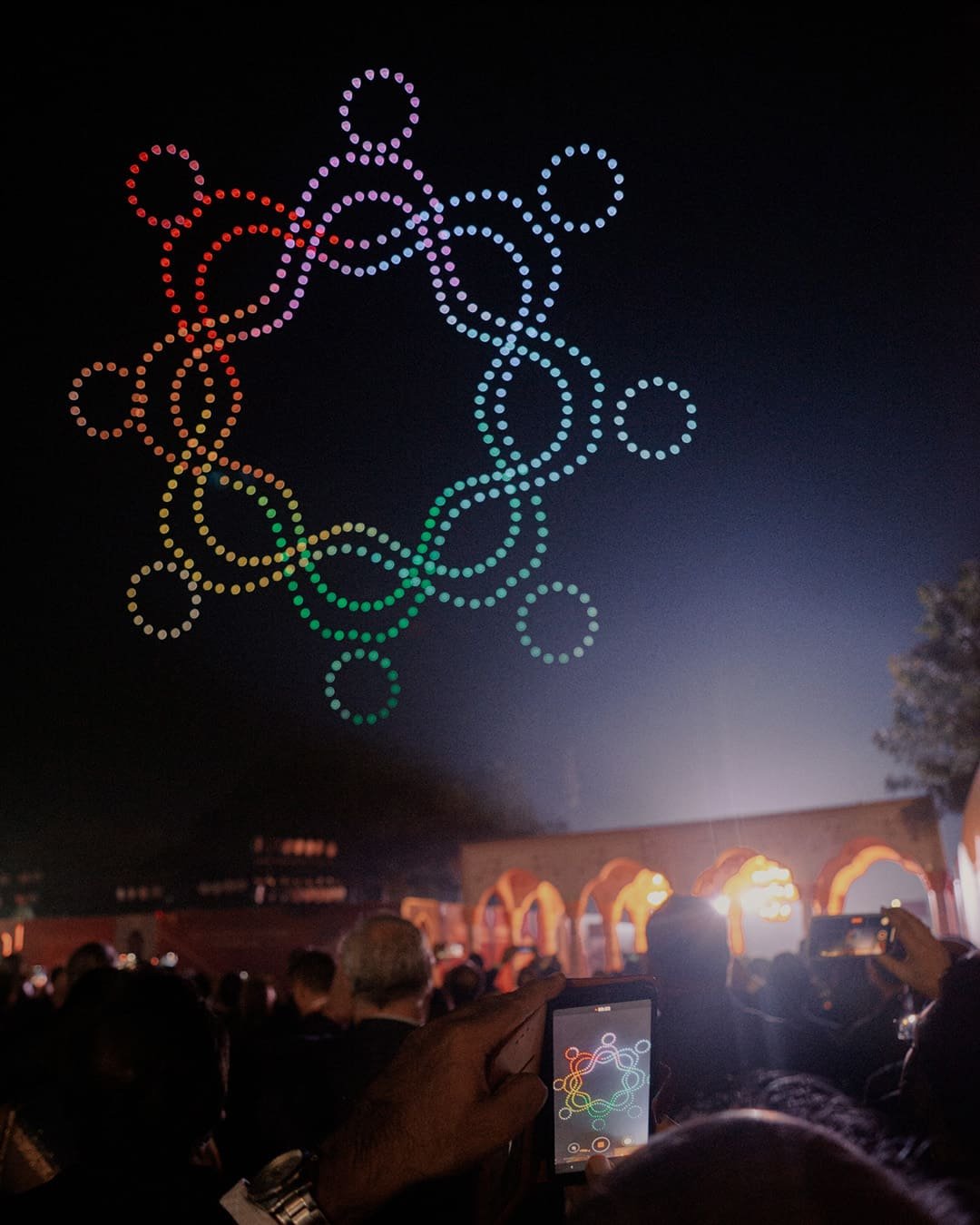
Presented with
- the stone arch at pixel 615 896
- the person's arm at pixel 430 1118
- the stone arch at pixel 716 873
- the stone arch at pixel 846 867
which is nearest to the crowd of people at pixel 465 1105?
the person's arm at pixel 430 1118

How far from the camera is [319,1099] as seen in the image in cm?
312

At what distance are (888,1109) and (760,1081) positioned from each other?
3.20 feet

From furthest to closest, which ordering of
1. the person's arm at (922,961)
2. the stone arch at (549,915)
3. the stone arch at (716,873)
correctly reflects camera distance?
the stone arch at (549,915), the stone arch at (716,873), the person's arm at (922,961)

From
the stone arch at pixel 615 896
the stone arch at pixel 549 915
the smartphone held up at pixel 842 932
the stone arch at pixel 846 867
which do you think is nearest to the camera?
the smartphone held up at pixel 842 932

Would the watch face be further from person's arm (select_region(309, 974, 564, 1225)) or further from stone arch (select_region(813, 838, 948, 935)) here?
stone arch (select_region(813, 838, 948, 935))

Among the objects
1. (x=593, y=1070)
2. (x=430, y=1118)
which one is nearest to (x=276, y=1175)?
(x=430, y=1118)

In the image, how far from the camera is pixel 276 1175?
142 centimetres

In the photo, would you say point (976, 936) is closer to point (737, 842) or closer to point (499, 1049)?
point (737, 842)

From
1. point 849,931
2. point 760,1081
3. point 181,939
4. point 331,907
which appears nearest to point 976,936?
point 849,931

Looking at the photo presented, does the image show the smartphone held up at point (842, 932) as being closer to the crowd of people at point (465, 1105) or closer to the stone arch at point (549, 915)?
the crowd of people at point (465, 1105)

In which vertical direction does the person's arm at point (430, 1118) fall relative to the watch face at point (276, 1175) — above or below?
above

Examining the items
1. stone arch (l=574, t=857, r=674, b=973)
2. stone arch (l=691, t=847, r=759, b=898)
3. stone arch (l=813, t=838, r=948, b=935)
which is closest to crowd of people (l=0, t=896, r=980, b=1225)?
stone arch (l=691, t=847, r=759, b=898)

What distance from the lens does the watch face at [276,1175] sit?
4.63ft

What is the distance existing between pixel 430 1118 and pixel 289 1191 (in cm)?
23
